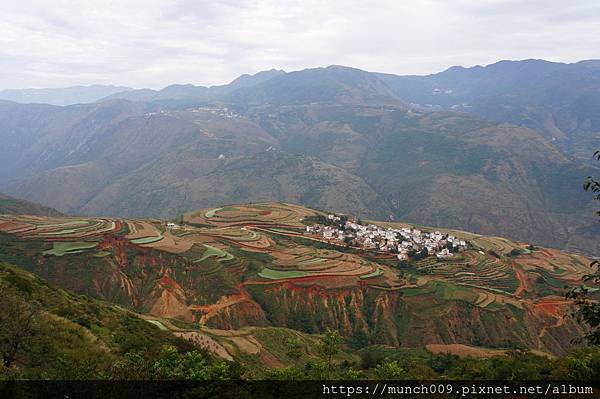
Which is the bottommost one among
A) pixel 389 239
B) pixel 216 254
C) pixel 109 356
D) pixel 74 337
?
pixel 389 239

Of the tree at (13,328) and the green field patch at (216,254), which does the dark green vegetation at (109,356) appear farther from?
the green field patch at (216,254)

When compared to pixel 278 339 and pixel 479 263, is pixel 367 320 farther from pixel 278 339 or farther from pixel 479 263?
pixel 479 263

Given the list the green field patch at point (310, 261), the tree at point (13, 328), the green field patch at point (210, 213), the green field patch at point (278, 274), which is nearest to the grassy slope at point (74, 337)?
the tree at point (13, 328)

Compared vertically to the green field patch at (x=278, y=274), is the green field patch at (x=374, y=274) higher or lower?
lower

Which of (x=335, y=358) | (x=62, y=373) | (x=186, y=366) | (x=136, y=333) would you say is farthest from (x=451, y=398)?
(x=335, y=358)

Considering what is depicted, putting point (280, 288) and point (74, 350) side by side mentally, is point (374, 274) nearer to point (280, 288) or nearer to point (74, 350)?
point (280, 288)

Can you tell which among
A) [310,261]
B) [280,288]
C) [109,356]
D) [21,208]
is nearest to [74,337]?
[109,356]
